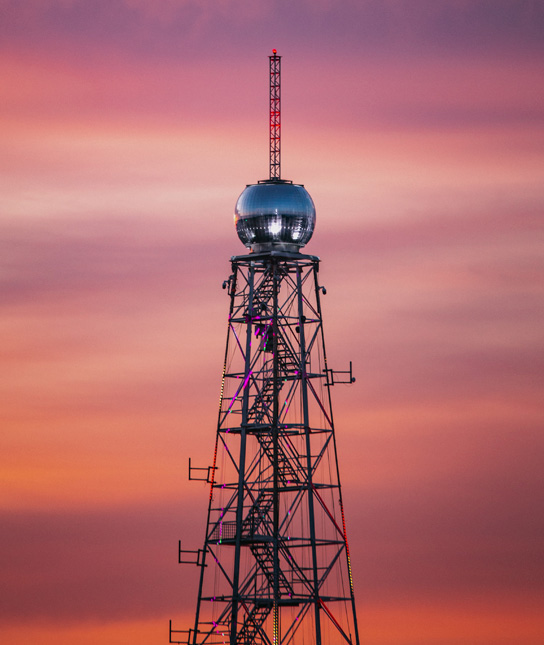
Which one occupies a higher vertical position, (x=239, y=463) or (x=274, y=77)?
(x=274, y=77)

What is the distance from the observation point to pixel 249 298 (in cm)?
16138

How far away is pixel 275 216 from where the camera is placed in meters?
160

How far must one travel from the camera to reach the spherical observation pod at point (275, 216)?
16012 centimetres

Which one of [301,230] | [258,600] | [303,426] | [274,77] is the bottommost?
[258,600]

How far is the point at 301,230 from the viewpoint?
161 m

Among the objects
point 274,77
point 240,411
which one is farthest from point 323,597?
point 274,77

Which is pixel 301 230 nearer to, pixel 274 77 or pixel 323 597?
pixel 274 77

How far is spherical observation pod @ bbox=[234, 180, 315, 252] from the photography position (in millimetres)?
160125

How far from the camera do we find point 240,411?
531ft

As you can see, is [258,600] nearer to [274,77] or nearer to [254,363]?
[254,363]

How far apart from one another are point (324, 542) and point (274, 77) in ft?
106

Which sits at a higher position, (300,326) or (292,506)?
(300,326)

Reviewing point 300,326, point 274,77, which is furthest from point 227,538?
point 274,77

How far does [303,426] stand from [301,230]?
13.3 metres
